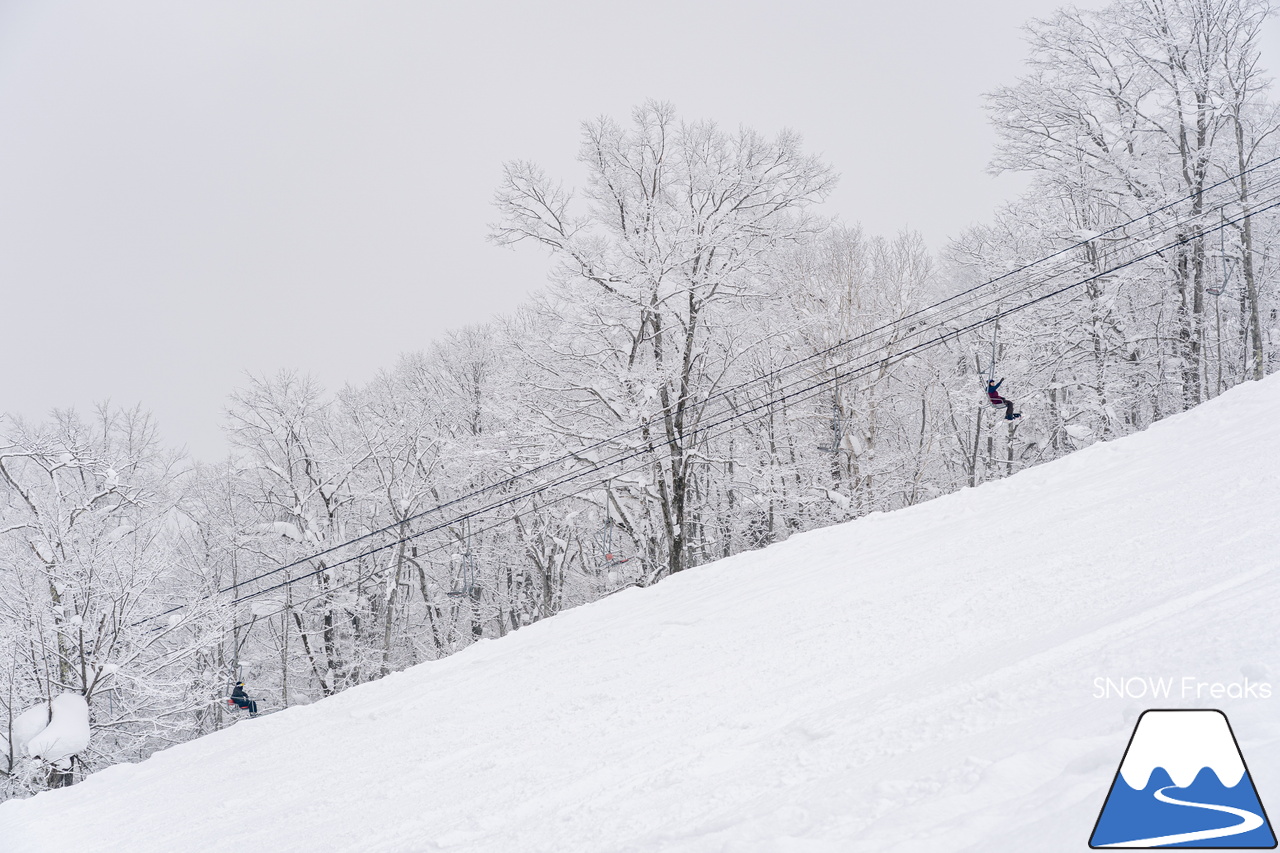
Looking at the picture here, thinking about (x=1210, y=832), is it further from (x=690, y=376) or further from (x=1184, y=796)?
(x=690, y=376)

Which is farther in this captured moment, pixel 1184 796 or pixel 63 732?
pixel 63 732

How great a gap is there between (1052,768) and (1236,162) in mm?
18658

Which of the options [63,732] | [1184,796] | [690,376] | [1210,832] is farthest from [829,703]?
[63,732]

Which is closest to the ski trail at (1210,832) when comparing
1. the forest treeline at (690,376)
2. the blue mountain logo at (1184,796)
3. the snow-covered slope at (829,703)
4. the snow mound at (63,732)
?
the blue mountain logo at (1184,796)

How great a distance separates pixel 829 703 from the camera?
18.1 feet

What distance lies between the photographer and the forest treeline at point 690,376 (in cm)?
1559

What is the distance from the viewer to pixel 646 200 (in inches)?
688

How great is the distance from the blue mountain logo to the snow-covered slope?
11cm

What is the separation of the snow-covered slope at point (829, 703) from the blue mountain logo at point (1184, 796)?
0.11m

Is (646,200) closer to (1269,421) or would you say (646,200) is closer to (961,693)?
(1269,421)

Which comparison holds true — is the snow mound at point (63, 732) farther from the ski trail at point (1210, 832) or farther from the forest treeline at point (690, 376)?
the ski trail at point (1210, 832)

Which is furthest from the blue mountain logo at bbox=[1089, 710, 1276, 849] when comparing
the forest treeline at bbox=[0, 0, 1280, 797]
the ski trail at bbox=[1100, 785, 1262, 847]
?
the forest treeline at bbox=[0, 0, 1280, 797]

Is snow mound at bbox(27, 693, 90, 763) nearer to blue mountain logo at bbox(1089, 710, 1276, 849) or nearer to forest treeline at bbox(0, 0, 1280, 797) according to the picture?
forest treeline at bbox(0, 0, 1280, 797)

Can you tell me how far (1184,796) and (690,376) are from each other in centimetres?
1508
